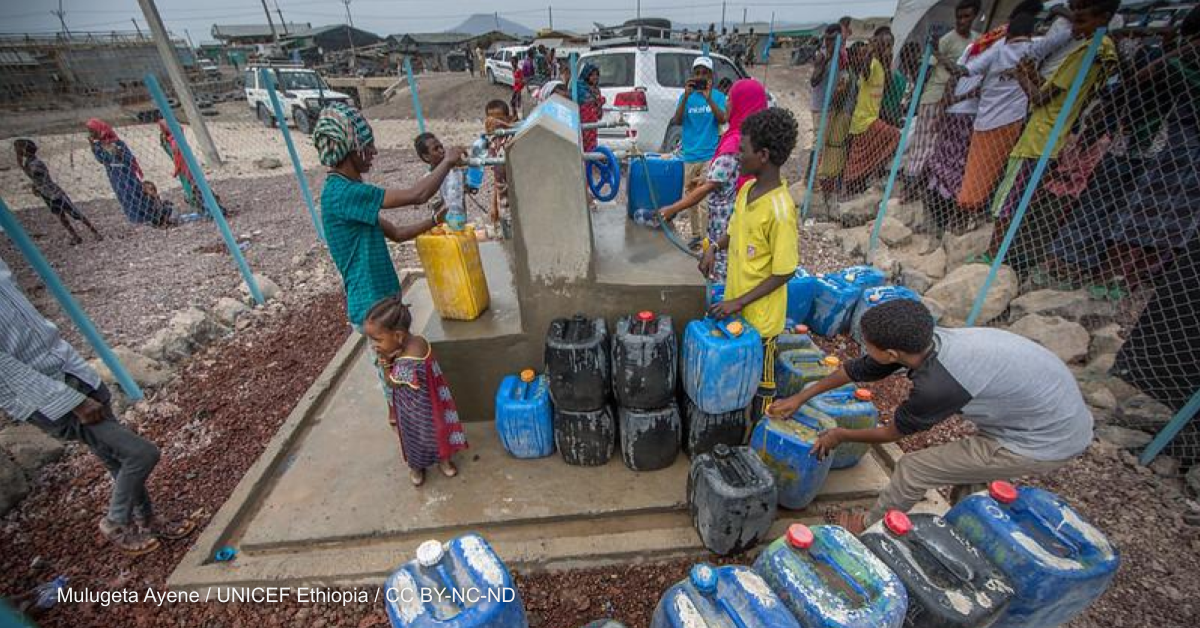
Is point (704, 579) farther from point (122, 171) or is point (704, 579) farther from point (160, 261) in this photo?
point (122, 171)

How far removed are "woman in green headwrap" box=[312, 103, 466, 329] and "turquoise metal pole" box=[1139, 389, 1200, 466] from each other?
166 inches

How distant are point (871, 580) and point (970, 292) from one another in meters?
3.72

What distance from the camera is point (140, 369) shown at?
145 inches

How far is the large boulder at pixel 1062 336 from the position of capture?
134 inches

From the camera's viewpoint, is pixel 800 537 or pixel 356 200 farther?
pixel 356 200

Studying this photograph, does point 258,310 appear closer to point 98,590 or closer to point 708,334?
point 98,590

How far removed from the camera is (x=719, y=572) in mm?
1513

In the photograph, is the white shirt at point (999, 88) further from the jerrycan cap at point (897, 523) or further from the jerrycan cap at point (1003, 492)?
the jerrycan cap at point (897, 523)

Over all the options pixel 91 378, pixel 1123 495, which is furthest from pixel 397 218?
pixel 1123 495

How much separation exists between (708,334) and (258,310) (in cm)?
471

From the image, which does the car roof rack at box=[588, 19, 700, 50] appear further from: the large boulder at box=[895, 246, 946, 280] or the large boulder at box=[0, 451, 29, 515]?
the large boulder at box=[0, 451, 29, 515]

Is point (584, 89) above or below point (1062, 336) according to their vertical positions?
above

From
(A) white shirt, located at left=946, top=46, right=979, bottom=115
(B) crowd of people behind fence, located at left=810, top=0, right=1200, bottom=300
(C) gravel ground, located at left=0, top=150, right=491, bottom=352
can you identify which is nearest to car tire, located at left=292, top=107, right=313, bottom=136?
(C) gravel ground, located at left=0, top=150, right=491, bottom=352

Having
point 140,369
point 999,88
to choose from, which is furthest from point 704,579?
point 999,88
